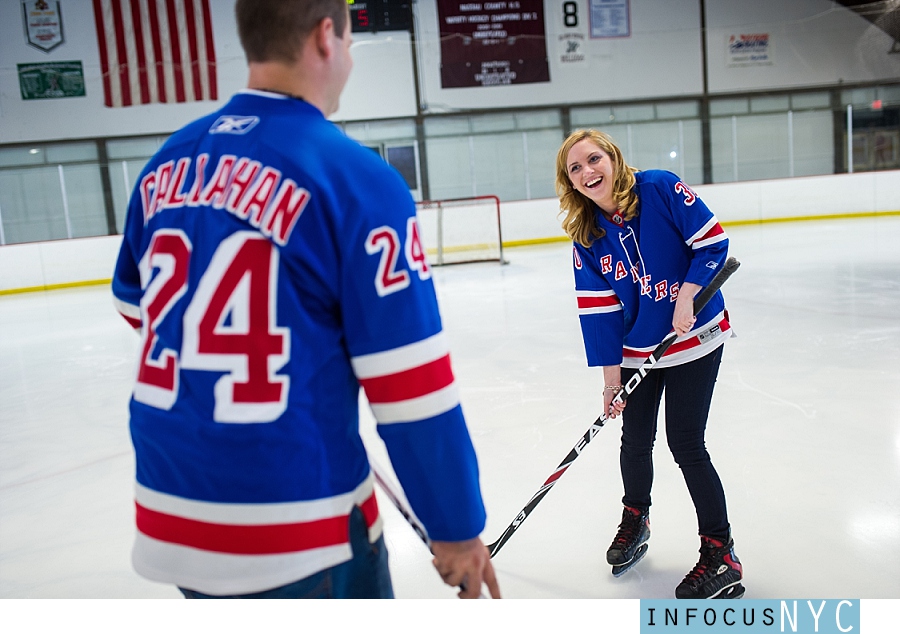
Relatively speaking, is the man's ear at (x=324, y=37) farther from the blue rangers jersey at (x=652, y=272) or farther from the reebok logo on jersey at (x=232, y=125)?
the blue rangers jersey at (x=652, y=272)

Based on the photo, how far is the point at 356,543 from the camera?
2.64 ft

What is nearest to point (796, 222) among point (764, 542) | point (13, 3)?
Result: point (764, 542)

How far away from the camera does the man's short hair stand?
30.6 inches

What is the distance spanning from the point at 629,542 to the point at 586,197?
811 mm

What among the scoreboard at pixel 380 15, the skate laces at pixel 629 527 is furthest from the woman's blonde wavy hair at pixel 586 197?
the scoreboard at pixel 380 15

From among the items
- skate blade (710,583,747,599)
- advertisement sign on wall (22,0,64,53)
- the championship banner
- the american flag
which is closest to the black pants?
skate blade (710,583,747,599)

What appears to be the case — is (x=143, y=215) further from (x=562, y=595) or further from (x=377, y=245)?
(x=562, y=595)

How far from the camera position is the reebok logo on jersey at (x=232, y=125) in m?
0.78

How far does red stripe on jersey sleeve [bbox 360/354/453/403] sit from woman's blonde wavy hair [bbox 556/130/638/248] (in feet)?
3.31

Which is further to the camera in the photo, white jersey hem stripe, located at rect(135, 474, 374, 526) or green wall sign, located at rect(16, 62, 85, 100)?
green wall sign, located at rect(16, 62, 85, 100)

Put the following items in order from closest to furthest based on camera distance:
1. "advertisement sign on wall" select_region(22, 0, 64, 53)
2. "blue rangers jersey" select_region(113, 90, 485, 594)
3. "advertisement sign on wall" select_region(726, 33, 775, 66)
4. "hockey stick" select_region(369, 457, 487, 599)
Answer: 1. "blue rangers jersey" select_region(113, 90, 485, 594)
2. "hockey stick" select_region(369, 457, 487, 599)
3. "advertisement sign on wall" select_region(22, 0, 64, 53)
4. "advertisement sign on wall" select_region(726, 33, 775, 66)

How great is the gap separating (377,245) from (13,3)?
1213cm

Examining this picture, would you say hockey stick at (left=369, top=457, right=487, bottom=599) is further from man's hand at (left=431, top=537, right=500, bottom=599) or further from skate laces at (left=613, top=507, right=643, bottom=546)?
skate laces at (left=613, top=507, right=643, bottom=546)

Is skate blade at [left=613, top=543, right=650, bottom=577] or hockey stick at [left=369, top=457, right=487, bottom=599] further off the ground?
hockey stick at [left=369, top=457, right=487, bottom=599]
